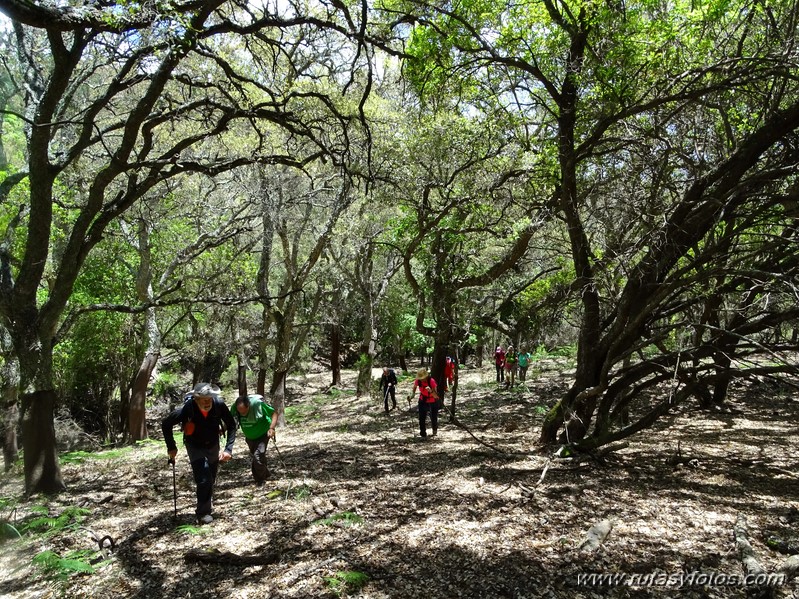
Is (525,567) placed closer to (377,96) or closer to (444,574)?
(444,574)

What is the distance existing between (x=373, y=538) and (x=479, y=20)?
7.48 meters

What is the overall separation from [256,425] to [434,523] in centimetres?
300

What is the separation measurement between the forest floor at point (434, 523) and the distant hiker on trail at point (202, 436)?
1.11 feet

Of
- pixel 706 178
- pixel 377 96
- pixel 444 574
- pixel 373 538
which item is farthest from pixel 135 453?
pixel 706 178

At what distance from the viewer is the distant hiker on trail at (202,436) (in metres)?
5.99

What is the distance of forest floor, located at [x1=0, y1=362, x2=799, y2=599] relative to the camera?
4.38 metres

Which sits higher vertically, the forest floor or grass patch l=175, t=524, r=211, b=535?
grass patch l=175, t=524, r=211, b=535

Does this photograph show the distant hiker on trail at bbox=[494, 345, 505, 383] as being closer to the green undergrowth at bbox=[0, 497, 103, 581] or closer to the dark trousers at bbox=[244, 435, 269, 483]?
the dark trousers at bbox=[244, 435, 269, 483]

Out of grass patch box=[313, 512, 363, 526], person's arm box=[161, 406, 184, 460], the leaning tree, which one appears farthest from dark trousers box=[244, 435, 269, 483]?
the leaning tree

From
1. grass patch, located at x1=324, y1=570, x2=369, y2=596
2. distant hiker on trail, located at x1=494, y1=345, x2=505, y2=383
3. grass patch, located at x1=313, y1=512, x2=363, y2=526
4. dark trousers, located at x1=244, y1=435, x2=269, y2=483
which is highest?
distant hiker on trail, located at x1=494, y1=345, x2=505, y2=383

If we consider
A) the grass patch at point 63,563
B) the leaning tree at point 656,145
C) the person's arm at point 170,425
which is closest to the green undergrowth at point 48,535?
the grass patch at point 63,563

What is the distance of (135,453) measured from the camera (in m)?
12.1

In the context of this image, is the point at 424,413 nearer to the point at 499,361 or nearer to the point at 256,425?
the point at 256,425

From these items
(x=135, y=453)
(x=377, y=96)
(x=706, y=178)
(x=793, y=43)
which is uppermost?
(x=377, y=96)
